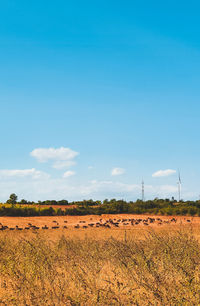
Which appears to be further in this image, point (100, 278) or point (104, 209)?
point (104, 209)

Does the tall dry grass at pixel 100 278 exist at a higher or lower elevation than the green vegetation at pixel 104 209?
lower

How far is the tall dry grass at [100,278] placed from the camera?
18.3 ft

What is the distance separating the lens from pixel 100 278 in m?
6.84

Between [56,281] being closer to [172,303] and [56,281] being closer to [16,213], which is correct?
[172,303]

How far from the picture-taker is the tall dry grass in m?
5.57

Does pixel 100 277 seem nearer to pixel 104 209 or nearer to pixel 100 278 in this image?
pixel 100 278

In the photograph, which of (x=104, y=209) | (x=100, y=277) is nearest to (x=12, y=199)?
(x=104, y=209)

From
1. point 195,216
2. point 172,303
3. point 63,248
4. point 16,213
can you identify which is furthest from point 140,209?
point 172,303

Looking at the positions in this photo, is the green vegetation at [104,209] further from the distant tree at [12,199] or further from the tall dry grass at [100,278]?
the tall dry grass at [100,278]

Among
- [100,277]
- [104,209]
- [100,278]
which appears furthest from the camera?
[104,209]

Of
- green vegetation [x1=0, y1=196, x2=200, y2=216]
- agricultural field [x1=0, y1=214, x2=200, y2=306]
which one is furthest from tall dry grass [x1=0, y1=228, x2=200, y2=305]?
green vegetation [x1=0, y1=196, x2=200, y2=216]

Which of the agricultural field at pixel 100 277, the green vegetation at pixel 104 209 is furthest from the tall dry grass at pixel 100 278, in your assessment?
the green vegetation at pixel 104 209

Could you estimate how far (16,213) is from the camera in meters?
32.2

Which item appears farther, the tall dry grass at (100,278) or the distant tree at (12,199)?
the distant tree at (12,199)
